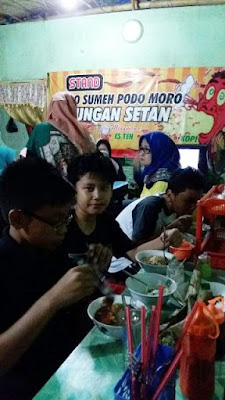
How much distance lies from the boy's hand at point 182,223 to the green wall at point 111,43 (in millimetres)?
2675

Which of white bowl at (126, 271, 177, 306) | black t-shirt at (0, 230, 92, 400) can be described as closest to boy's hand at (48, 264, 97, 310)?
black t-shirt at (0, 230, 92, 400)

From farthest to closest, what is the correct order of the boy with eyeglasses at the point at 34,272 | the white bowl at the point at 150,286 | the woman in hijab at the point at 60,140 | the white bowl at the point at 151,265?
the woman in hijab at the point at 60,140
the white bowl at the point at 151,265
the white bowl at the point at 150,286
the boy with eyeglasses at the point at 34,272

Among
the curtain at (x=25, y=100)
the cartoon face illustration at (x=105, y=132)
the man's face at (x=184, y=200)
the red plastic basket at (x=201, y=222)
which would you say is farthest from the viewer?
the curtain at (x=25, y=100)

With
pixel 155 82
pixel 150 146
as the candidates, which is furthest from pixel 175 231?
pixel 155 82

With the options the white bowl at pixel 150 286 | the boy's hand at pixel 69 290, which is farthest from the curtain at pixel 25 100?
the boy's hand at pixel 69 290

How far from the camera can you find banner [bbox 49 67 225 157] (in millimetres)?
4137

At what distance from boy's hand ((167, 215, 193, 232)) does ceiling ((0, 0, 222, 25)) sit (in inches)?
116

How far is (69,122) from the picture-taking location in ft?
9.68

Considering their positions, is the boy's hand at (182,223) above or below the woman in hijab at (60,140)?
below

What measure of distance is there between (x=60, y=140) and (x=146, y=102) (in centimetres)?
192

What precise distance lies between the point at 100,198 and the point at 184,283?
607 millimetres

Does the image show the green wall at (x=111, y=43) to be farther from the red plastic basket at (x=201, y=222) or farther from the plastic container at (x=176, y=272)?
the plastic container at (x=176, y=272)

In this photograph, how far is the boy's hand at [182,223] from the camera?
2.17 meters

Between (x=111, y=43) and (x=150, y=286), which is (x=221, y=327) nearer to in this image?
(x=150, y=286)
